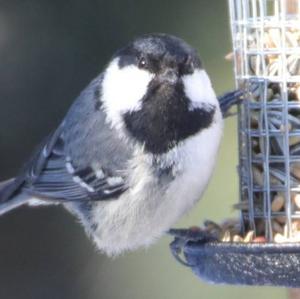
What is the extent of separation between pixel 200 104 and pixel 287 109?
0.65 ft

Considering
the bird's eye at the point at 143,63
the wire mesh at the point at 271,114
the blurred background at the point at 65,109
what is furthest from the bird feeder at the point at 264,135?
the blurred background at the point at 65,109

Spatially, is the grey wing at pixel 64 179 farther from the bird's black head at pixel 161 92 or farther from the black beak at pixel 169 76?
the black beak at pixel 169 76

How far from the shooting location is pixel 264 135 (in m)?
2.83

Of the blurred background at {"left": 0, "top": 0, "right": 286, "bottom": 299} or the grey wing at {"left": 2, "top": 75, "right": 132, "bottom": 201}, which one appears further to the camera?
the blurred background at {"left": 0, "top": 0, "right": 286, "bottom": 299}

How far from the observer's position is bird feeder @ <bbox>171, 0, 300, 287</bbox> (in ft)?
9.18

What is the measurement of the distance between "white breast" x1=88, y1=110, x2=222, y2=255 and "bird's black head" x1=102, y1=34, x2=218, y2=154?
0.03 metres

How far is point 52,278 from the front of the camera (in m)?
4.55

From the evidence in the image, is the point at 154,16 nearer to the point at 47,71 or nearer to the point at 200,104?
the point at 47,71

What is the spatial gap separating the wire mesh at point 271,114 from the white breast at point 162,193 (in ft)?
0.32

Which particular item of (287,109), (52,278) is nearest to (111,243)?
(287,109)

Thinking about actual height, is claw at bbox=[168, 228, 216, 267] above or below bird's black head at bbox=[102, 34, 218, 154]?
below

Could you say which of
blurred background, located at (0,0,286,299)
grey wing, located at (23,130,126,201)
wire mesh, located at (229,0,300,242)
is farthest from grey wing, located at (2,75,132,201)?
blurred background, located at (0,0,286,299)

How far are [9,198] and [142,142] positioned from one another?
594 millimetres

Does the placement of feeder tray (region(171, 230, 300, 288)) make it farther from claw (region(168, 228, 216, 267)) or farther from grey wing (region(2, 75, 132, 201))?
grey wing (region(2, 75, 132, 201))
